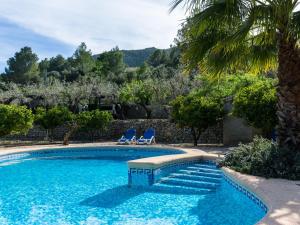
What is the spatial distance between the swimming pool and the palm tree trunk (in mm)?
1868

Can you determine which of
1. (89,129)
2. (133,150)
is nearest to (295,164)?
(133,150)

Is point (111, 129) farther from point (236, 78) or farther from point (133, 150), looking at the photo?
point (236, 78)

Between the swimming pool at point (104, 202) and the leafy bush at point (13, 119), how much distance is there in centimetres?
548

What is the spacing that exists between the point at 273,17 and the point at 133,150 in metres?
11.5

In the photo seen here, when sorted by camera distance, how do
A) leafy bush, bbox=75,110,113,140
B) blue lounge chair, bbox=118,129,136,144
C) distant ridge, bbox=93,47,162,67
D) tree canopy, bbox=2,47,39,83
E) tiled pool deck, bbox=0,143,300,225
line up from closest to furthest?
1. tiled pool deck, bbox=0,143,300,225
2. blue lounge chair, bbox=118,129,136,144
3. leafy bush, bbox=75,110,113,140
4. tree canopy, bbox=2,47,39,83
5. distant ridge, bbox=93,47,162,67

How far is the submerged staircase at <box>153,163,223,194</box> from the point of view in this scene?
9711mm

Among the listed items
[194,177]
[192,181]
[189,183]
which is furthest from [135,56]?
[189,183]

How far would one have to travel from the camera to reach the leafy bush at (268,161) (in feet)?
28.0

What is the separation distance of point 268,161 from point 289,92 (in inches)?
64.6

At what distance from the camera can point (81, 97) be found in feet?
98.4

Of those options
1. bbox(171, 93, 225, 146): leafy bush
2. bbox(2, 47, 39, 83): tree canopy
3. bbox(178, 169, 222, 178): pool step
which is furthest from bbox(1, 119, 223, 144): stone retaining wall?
bbox(2, 47, 39, 83): tree canopy

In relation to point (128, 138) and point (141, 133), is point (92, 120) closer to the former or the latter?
point (128, 138)

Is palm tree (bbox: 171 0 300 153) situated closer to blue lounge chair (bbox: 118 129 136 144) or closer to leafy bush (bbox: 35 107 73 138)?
blue lounge chair (bbox: 118 129 136 144)

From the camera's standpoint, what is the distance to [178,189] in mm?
9781
